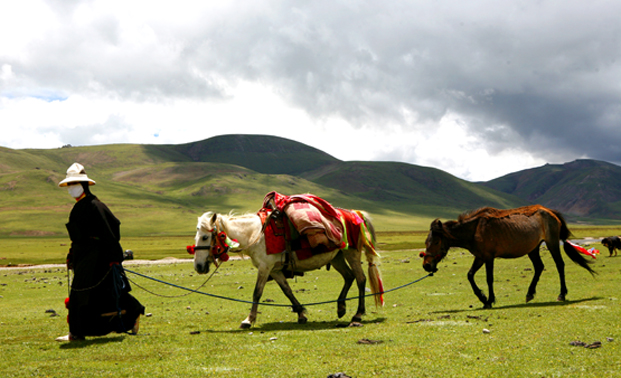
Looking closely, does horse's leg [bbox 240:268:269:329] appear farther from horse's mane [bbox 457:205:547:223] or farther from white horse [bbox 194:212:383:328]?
horse's mane [bbox 457:205:547:223]

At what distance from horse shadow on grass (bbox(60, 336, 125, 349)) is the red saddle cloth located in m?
3.79

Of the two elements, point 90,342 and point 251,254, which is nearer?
point 90,342

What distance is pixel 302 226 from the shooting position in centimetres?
1093

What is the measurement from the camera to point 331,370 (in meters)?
6.47

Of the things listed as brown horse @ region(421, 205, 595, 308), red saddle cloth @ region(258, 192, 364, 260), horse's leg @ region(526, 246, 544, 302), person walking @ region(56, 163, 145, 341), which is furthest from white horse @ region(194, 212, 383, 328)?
horse's leg @ region(526, 246, 544, 302)

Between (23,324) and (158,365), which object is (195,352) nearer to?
(158,365)

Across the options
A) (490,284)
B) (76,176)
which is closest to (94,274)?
(76,176)

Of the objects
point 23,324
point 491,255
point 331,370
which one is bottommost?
point 23,324

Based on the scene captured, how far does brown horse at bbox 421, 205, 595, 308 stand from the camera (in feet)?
43.4

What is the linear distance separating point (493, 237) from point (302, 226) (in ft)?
19.8

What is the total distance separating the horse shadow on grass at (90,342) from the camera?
8.65 m

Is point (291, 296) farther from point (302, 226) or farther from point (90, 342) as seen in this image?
point (90, 342)

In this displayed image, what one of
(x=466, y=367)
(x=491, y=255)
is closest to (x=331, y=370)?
(x=466, y=367)

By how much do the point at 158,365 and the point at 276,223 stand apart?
16.1ft
